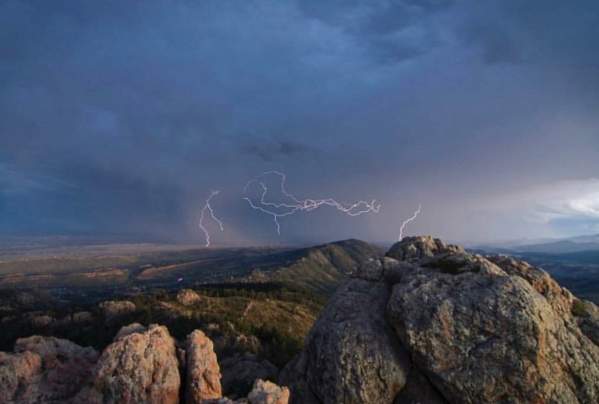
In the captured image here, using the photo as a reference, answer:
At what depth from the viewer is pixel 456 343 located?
1199 inches

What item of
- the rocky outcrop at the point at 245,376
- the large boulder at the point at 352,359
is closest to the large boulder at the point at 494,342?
the large boulder at the point at 352,359

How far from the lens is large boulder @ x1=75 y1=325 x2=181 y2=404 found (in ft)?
98.4

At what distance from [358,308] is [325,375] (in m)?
7.13

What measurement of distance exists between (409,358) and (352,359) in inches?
187

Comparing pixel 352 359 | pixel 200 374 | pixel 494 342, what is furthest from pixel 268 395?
pixel 494 342

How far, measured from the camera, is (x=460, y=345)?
30359mm

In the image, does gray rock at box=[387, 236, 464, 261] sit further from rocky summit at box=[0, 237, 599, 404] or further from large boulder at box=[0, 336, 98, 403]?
large boulder at box=[0, 336, 98, 403]

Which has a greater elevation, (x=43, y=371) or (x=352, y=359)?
(x=352, y=359)

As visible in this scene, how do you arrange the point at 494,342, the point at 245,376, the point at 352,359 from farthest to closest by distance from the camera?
the point at 245,376 → the point at 352,359 → the point at 494,342

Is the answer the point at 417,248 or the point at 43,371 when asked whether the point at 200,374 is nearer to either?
the point at 43,371

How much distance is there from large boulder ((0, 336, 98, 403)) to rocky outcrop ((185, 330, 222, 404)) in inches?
345

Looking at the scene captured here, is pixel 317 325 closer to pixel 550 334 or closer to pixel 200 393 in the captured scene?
pixel 200 393

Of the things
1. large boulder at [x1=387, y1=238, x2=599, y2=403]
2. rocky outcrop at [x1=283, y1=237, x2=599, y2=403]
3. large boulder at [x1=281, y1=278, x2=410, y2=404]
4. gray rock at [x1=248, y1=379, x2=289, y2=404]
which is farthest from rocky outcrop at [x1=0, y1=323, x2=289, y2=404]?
large boulder at [x1=387, y1=238, x2=599, y2=403]

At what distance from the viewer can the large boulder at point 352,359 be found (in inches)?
1240
